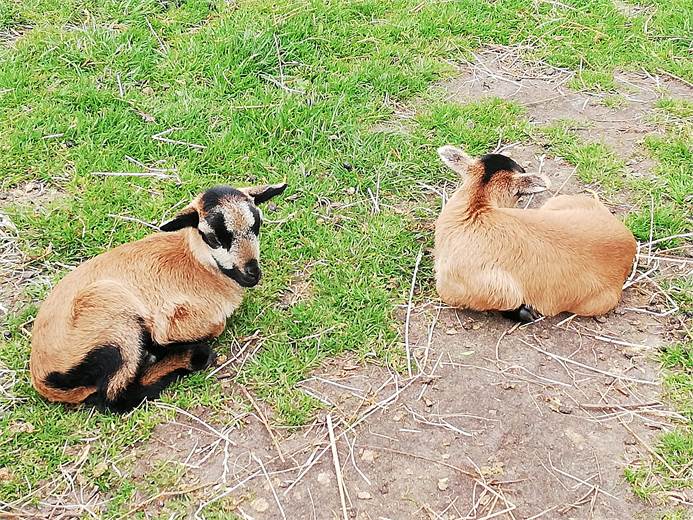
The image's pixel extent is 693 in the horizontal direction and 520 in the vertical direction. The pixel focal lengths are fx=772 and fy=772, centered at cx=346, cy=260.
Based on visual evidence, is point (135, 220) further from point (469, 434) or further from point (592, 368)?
point (592, 368)

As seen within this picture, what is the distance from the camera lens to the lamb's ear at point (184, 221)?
466 centimetres

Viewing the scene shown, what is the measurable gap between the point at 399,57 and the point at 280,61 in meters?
1.16

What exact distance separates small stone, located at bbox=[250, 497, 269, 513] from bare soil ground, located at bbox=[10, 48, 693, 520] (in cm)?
1

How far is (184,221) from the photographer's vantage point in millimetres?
4723

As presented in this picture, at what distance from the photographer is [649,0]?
8406 millimetres

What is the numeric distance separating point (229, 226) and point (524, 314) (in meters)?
2.02

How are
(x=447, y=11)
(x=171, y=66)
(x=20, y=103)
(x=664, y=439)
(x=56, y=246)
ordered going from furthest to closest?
(x=447, y=11) < (x=171, y=66) < (x=20, y=103) < (x=56, y=246) < (x=664, y=439)

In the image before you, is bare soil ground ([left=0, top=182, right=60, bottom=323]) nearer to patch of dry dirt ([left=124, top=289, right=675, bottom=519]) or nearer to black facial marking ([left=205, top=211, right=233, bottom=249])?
black facial marking ([left=205, top=211, right=233, bottom=249])

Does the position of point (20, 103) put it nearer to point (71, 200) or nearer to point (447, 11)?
point (71, 200)

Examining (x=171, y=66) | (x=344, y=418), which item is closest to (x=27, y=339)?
(x=344, y=418)

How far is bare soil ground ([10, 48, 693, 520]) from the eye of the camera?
410cm

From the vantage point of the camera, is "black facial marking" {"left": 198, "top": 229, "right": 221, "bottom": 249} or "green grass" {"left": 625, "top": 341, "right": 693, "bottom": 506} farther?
"black facial marking" {"left": 198, "top": 229, "right": 221, "bottom": 249}

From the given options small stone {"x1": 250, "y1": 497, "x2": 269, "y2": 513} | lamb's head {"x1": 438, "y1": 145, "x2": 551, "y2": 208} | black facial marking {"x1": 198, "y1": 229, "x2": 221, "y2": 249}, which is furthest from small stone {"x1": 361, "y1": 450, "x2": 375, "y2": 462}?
lamb's head {"x1": 438, "y1": 145, "x2": 551, "y2": 208}

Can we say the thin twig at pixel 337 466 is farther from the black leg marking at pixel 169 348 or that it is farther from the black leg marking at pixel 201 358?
the black leg marking at pixel 169 348
